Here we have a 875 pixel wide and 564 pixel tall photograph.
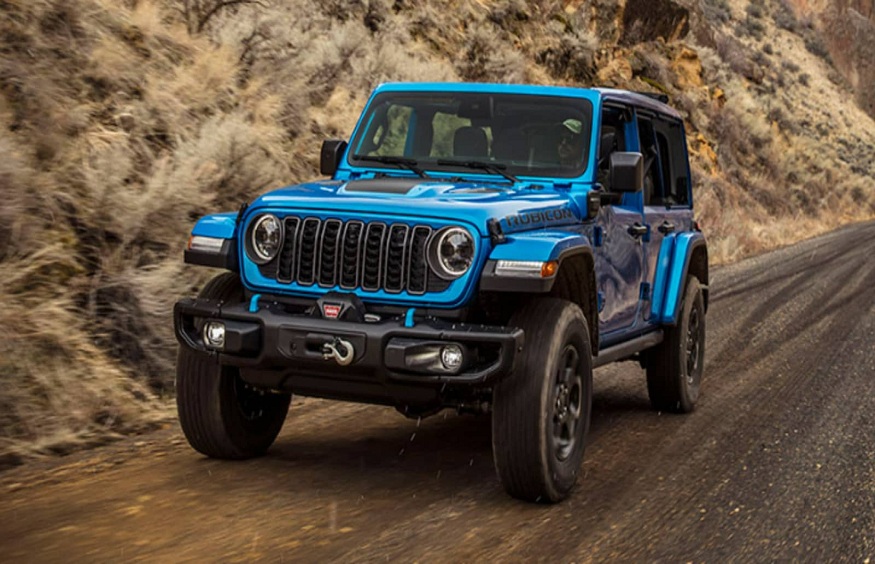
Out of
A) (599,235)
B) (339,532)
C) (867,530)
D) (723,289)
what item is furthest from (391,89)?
(723,289)

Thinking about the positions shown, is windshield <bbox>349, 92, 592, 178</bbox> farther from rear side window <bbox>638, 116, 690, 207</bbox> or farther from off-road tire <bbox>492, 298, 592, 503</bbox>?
off-road tire <bbox>492, 298, 592, 503</bbox>

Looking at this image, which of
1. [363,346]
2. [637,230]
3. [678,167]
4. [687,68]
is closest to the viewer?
[363,346]

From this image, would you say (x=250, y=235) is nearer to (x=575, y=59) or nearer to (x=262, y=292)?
(x=262, y=292)

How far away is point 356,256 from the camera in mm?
5371

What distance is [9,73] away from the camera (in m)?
9.09

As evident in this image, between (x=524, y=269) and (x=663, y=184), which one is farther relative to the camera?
(x=663, y=184)

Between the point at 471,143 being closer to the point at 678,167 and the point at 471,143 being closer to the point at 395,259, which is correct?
the point at 395,259

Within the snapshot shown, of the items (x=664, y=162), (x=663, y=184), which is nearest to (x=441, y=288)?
(x=663, y=184)

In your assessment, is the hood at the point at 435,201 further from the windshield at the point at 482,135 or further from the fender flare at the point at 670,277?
the fender flare at the point at 670,277

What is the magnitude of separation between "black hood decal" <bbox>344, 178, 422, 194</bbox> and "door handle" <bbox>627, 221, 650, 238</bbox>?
152 centimetres

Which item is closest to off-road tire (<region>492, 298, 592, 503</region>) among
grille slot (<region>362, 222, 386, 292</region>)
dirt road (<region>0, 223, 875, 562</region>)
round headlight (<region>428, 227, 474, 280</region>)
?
dirt road (<region>0, 223, 875, 562</region>)

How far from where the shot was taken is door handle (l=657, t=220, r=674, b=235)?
781cm

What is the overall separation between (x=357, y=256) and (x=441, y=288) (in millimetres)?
420

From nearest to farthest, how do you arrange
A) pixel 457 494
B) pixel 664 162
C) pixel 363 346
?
pixel 363 346, pixel 457 494, pixel 664 162
